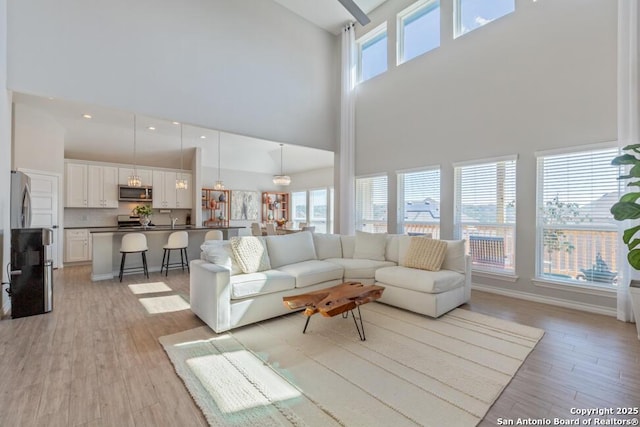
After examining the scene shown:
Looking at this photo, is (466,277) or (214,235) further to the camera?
(214,235)

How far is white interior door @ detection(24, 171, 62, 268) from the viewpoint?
5.64 metres

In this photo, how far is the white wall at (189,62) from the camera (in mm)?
3695

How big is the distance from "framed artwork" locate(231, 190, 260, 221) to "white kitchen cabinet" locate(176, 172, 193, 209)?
1596mm

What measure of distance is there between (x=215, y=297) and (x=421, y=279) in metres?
2.37

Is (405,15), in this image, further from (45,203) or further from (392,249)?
(45,203)

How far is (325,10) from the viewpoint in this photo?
6.35m

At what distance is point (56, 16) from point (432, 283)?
232 inches

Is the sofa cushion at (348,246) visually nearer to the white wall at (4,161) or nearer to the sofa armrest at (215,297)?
the sofa armrest at (215,297)

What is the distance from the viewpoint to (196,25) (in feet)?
16.2

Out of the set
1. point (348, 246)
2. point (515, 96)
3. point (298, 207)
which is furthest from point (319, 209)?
point (515, 96)

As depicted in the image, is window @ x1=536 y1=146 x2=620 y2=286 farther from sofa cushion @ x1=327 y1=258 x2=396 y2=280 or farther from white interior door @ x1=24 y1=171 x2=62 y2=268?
white interior door @ x1=24 y1=171 x2=62 y2=268

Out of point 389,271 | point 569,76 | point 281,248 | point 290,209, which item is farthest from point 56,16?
point 290,209

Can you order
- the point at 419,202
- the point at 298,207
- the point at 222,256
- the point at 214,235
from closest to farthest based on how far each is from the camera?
the point at 222,256, the point at 419,202, the point at 214,235, the point at 298,207

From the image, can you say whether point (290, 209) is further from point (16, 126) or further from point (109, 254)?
point (16, 126)
